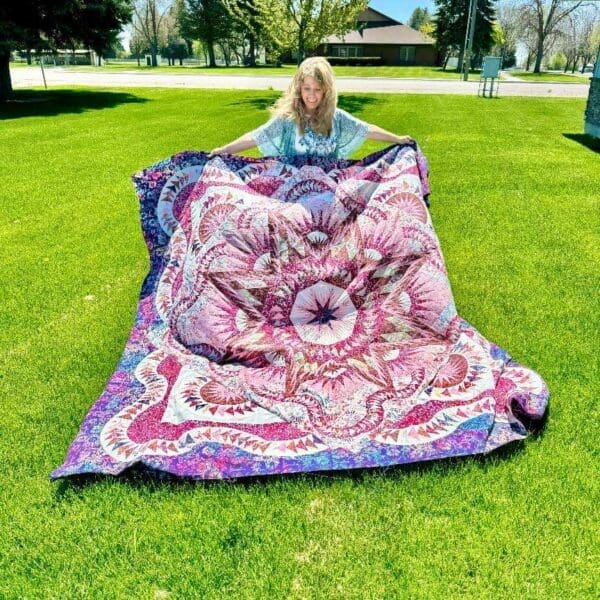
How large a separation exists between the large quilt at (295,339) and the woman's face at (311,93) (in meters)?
0.38

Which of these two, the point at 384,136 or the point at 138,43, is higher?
the point at 138,43

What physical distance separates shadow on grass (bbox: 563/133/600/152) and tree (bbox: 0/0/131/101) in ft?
42.5

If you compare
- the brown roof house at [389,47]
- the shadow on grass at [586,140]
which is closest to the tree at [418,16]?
the brown roof house at [389,47]

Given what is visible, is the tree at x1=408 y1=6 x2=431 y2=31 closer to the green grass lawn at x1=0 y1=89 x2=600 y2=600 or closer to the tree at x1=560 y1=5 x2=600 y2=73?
the tree at x1=560 y1=5 x2=600 y2=73

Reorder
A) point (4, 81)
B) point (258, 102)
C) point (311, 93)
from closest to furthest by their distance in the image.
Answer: point (311, 93)
point (4, 81)
point (258, 102)

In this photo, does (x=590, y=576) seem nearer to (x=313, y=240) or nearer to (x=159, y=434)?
(x=159, y=434)

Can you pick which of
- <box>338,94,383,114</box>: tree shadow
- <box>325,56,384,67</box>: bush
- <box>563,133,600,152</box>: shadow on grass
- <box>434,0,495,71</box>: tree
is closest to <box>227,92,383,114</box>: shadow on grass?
<box>338,94,383,114</box>: tree shadow

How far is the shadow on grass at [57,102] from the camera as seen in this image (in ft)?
51.1

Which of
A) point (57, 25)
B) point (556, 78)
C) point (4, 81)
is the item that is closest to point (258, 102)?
point (57, 25)

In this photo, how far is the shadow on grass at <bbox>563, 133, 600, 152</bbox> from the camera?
10828 millimetres

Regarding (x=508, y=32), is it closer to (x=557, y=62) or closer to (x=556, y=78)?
(x=557, y=62)

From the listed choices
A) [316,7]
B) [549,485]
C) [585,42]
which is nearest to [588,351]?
[549,485]

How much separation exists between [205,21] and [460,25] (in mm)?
20244

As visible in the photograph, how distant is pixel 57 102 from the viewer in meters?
17.8
